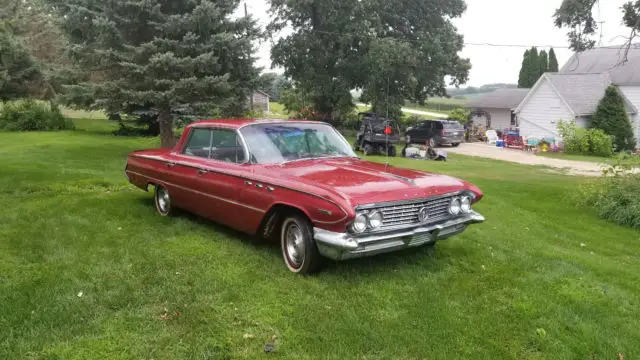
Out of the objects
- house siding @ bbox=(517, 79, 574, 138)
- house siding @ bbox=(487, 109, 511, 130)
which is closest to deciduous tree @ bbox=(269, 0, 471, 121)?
house siding @ bbox=(517, 79, 574, 138)

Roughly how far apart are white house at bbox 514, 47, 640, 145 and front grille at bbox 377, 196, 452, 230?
27.9 meters

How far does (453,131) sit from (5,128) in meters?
23.9

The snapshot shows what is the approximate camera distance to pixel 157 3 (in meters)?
13.5

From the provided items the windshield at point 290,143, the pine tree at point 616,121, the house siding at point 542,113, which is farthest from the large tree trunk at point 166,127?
the pine tree at point 616,121

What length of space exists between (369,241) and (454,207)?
1227 mm

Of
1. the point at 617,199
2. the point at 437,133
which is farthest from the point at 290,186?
the point at 437,133

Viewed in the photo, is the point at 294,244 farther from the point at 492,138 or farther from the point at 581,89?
the point at 581,89

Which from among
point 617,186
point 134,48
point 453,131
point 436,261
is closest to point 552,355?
point 436,261

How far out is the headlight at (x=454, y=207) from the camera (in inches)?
202

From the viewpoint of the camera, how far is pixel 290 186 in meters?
4.79

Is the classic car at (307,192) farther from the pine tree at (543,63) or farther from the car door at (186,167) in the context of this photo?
the pine tree at (543,63)

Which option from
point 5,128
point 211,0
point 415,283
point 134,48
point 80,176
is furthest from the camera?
point 5,128

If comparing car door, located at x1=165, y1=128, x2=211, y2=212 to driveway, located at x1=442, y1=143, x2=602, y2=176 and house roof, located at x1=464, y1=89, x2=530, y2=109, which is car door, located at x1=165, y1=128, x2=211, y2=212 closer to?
driveway, located at x1=442, y1=143, x2=602, y2=176

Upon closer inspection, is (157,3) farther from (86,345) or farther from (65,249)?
(86,345)
